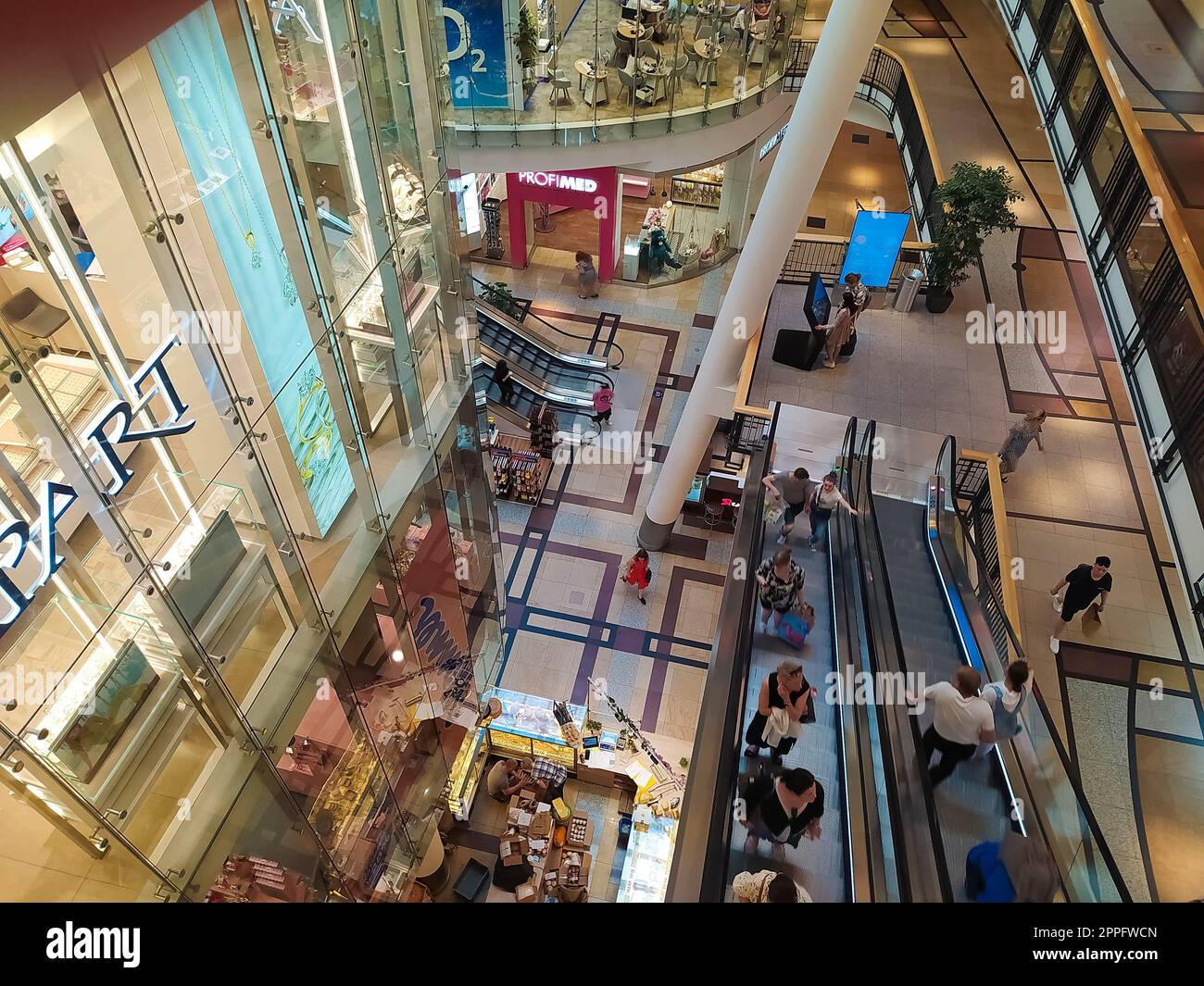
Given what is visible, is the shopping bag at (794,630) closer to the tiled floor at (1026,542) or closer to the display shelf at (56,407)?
the tiled floor at (1026,542)

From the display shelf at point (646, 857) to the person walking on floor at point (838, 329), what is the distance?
6.19 m

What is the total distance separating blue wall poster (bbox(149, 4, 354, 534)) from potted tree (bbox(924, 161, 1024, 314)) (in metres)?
9.54

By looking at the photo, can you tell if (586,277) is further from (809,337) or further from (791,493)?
(791,493)

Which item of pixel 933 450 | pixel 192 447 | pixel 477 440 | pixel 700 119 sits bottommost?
pixel 192 447

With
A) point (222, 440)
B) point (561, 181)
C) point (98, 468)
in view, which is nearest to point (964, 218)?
point (561, 181)

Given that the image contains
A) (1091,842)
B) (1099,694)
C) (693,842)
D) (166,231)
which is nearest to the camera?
(166,231)

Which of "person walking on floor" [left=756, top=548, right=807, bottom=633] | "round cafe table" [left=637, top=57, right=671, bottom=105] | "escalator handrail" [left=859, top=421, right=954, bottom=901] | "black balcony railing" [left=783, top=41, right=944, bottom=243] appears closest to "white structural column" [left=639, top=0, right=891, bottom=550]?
"escalator handrail" [left=859, top=421, right=954, bottom=901]

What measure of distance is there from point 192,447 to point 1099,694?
341 inches

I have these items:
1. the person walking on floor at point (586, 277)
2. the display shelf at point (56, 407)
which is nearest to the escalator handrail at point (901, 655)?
the display shelf at point (56, 407)

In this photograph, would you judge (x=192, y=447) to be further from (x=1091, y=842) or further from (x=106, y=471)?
(x=1091, y=842)

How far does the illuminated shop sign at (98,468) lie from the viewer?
2.41 m

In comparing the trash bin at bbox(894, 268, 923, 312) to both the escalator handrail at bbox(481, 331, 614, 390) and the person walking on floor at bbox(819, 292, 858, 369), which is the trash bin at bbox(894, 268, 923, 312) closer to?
the person walking on floor at bbox(819, 292, 858, 369)

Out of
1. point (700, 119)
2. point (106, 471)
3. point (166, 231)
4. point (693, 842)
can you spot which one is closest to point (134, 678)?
point (106, 471)

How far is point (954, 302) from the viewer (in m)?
11.9
